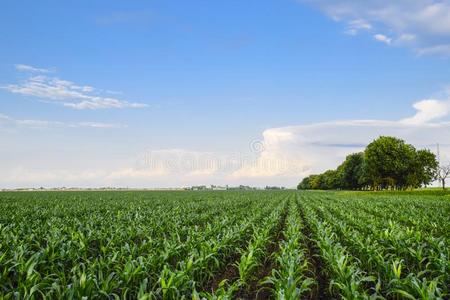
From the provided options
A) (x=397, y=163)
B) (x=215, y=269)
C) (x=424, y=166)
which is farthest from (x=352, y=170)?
(x=215, y=269)

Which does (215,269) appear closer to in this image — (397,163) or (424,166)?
(397,163)

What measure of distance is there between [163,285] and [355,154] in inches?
4257

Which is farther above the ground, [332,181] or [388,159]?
[388,159]

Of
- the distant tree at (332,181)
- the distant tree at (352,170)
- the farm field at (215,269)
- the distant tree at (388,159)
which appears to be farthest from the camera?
the distant tree at (332,181)

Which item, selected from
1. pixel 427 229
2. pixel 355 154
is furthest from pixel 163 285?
pixel 355 154

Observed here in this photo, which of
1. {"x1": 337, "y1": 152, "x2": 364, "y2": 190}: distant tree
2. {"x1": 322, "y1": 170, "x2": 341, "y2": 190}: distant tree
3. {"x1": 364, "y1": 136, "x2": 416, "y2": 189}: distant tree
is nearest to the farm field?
{"x1": 364, "y1": 136, "x2": 416, "y2": 189}: distant tree

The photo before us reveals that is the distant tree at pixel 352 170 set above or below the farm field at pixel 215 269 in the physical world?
above

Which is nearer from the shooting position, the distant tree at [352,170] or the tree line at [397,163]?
the tree line at [397,163]

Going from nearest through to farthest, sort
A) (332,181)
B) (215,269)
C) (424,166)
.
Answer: (215,269) < (424,166) < (332,181)

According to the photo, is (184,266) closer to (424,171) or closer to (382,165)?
(382,165)

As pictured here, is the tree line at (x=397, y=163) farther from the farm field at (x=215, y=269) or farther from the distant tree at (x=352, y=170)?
the farm field at (x=215, y=269)

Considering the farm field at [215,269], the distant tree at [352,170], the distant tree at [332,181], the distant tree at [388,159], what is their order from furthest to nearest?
1. the distant tree at [332,181]
2. the distant tree at [352,170]
3. the distant tree at [388,159]
4. the farm field at [215,269]

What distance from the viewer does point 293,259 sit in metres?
7.42

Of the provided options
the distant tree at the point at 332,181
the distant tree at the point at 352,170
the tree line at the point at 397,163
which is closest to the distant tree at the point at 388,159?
the tree line at the point at 397,163
